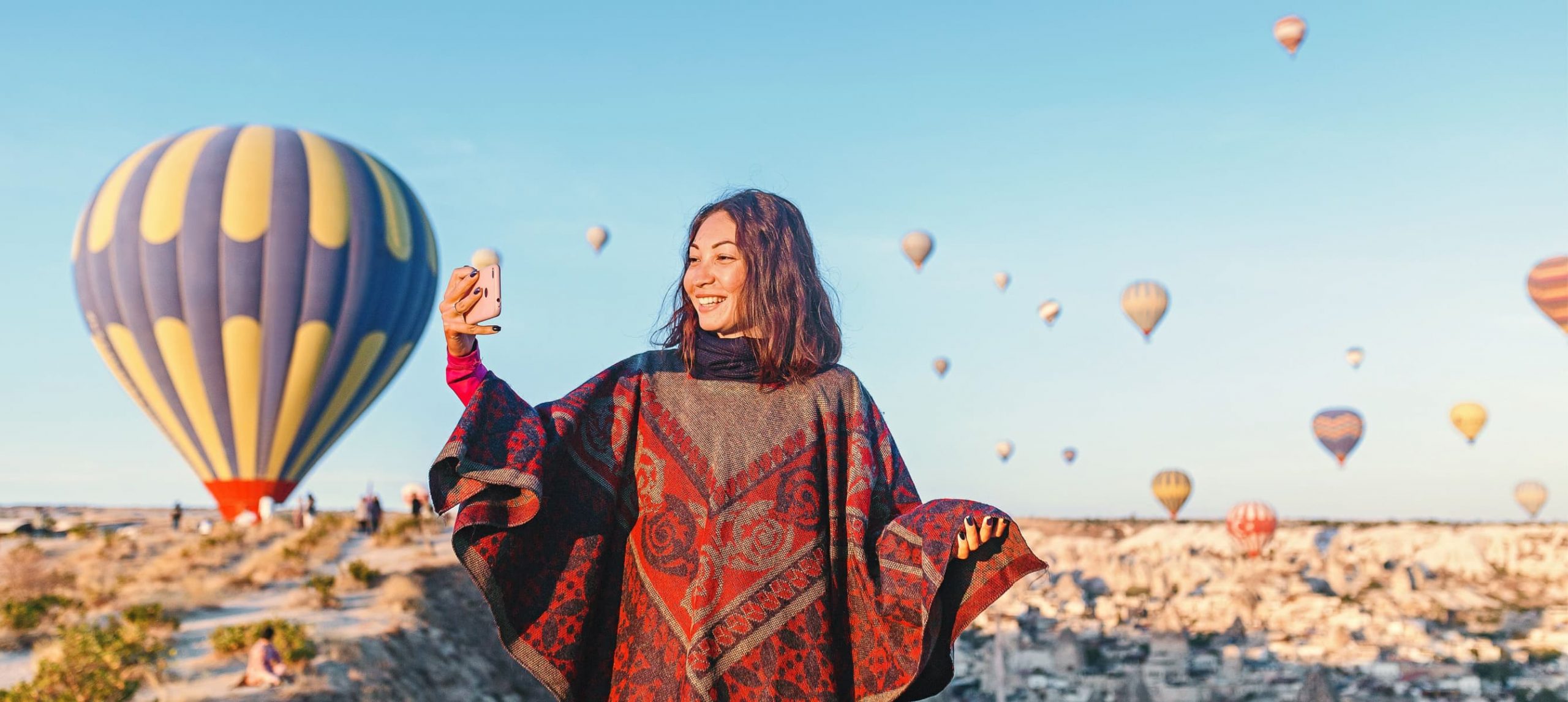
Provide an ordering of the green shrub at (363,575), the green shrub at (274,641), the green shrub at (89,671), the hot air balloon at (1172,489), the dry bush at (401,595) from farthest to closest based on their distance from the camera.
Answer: the hot air balloon at (1172,489), the green shrub at (363,575), the dry bush at (401,595), the green shrub at (274,641), the green shrub at (89,671)

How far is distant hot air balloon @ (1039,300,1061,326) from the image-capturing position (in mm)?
58562

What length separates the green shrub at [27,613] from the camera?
17.9m

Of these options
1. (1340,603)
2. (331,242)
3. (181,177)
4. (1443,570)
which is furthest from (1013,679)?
(181,177)

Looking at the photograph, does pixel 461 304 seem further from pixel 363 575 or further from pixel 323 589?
A: pixel 363 575

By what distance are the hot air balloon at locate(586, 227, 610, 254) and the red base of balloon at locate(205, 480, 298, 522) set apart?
1695 cm

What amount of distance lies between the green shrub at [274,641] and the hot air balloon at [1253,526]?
43.3 metres

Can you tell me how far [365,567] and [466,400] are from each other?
21.9 meters

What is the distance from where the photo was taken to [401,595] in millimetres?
22812

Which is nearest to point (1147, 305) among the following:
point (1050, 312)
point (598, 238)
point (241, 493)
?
point (1050, 312)

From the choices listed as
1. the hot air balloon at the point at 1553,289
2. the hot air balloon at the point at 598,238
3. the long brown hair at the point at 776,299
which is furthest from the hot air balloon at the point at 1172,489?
the long brown hair at the point at 776,299

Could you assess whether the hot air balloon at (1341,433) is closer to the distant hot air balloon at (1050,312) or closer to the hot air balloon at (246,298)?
the distant hot air balloon at (1050,312)

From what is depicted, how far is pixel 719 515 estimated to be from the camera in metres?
3.91

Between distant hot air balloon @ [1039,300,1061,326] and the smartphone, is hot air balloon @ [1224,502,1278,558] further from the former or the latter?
the smartphone

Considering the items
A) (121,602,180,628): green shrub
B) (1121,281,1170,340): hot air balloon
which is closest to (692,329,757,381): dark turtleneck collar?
(121,602,180,628): green shrub
